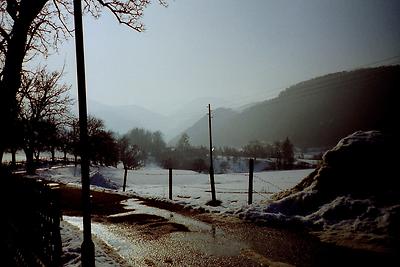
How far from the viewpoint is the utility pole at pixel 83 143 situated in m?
6.16

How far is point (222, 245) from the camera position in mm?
8812

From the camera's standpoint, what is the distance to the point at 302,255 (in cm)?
779

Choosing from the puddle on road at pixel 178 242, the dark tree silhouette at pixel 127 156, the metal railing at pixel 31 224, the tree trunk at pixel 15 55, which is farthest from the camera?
the dark tree silhouette at pixel 127 156

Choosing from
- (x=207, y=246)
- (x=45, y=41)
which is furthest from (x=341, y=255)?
(x=45, y=41)

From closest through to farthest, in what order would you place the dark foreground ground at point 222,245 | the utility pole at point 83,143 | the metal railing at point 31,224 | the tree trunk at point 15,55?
the utility pole at point 83,143, the metal railing at point 31,224, the dark foreground ground at point 222,245, the tree trunk at point 15,55

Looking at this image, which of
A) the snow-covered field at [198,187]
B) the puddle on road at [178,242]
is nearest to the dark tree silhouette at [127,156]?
the snow-covered field at [198,187]

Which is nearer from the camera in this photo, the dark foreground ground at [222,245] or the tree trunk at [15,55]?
the dark foreground ground at [222,245]

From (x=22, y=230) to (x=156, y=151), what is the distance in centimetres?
17763

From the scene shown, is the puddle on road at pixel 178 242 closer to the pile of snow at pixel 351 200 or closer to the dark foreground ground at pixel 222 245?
the dark foreground ground at pixel 222 245

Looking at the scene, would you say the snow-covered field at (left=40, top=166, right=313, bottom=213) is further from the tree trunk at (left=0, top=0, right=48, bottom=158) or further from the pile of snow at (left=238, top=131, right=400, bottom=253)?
the tree trunk at (left=0, top=0, right=48, bottom=158)

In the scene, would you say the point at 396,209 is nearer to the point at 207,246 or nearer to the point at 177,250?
the point at 207,246

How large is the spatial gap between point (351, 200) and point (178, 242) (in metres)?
6.50

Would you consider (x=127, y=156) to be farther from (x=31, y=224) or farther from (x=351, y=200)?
(x=31, y=224)

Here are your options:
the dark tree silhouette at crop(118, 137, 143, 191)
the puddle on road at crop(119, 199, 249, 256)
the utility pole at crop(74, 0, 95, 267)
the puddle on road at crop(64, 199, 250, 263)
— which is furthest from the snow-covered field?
the dark tree silhouette at crop(118, 137, 143, 191)
